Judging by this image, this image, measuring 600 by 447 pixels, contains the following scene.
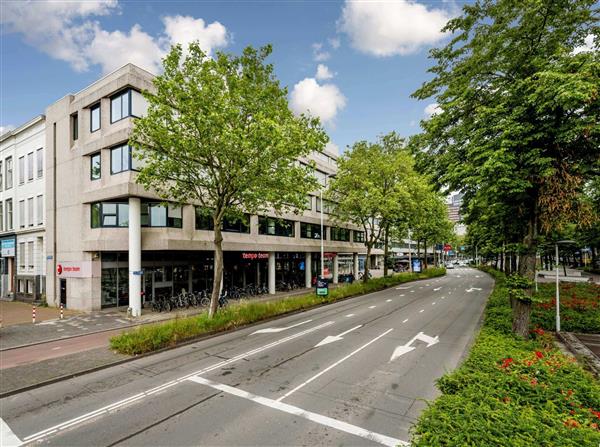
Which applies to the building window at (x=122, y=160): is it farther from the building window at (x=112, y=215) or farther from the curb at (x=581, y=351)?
the curb at (x=581, y=351)

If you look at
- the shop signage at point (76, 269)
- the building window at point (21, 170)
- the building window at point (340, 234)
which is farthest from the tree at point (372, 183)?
the building window at point (21, 170)

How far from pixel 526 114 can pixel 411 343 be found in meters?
8.70

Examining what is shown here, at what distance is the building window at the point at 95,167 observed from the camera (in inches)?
795

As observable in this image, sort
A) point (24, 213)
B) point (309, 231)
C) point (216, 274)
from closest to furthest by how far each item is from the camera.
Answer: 1. point (216, 274)
2. point (24, 213)
3. point (309, 231)

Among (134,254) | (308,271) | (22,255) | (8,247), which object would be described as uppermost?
(8,247)

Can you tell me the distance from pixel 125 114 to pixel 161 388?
667 inches

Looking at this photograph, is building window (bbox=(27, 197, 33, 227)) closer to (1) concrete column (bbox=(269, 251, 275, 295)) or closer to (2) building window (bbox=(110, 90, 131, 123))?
(2) building window (bbox=(110, 90, 131, 123))

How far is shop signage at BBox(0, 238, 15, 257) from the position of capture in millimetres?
28109

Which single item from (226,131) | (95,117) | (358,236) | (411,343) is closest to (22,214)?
(95,117)

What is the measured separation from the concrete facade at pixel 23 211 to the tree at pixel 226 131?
59.0ft

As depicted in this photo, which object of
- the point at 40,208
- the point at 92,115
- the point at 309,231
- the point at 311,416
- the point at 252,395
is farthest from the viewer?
the point at 309,231

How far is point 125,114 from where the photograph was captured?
19016mm

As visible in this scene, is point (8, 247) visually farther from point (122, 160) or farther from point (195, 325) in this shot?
point (195, 325)

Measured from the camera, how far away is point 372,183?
27.0 metres
